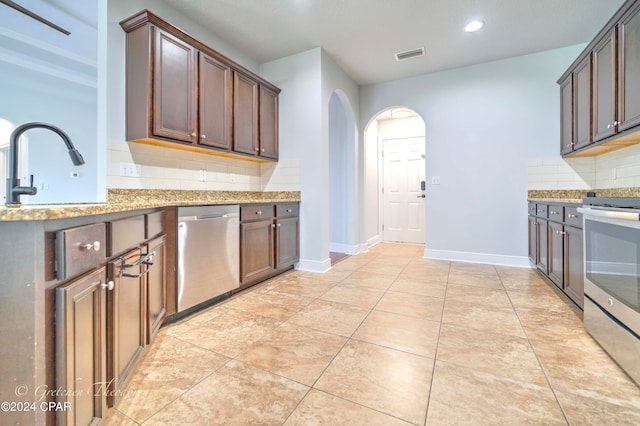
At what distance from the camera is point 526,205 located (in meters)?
3.58

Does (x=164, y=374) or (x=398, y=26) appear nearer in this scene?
(x=164, y=374)

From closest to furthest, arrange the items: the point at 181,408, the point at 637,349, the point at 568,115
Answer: the point at 181,408, the point at 637,349, the point at 568,115

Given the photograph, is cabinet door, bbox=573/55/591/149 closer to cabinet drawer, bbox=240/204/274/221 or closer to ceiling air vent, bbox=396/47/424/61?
ceiling air vent, bbox=396/47/424/61

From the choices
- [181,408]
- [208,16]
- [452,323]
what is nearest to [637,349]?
[452,323]

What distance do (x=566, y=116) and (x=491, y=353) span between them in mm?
3074

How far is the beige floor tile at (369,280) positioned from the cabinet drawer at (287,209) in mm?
979

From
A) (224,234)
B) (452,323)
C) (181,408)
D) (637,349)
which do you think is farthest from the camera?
(224,234)

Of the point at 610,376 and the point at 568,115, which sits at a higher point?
the point at 568,115

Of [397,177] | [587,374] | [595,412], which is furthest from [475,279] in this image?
[397,177]

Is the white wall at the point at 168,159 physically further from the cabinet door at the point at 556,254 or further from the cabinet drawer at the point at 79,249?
the cabinet door at the point at 556,254

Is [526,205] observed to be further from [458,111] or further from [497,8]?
[497,8]

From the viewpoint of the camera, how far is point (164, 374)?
1.42m

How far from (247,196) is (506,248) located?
3372 millimetres

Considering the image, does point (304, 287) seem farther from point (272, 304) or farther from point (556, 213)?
point (556, 213)
